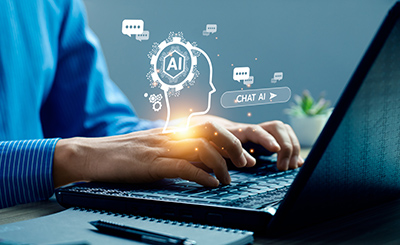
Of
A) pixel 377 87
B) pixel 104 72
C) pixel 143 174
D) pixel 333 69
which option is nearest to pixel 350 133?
pixel 377 87

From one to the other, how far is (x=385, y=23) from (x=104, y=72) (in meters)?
0.85

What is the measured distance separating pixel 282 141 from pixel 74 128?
546 millimetres

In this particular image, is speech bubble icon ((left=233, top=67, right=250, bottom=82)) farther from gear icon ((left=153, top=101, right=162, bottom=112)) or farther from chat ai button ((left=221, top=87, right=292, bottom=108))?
gear icon ((left=153, top=101, right=162, bottom=112))

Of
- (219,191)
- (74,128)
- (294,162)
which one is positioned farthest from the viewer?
(74,128)

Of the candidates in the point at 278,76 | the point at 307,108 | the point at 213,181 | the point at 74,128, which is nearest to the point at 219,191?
the point at 213,181

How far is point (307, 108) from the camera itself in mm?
1578

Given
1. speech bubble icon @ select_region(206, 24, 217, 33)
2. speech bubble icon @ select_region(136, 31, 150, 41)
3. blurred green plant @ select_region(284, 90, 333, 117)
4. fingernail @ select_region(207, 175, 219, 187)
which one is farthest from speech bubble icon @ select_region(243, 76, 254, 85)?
blurred green plant @ select_region(284, 90, 333, 117)

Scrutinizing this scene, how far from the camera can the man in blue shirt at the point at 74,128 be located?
580mm

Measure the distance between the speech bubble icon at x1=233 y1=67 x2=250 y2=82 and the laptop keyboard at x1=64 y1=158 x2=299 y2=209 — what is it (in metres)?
0.23

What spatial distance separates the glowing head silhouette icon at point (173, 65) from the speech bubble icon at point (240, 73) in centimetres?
8

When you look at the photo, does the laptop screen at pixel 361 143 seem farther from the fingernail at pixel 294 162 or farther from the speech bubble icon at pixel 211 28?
the speech bubble icon at pixel 211 28

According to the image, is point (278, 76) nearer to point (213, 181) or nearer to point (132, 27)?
point (132, 27)

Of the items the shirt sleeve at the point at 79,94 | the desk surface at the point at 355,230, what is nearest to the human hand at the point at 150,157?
the desk surface at the point at 355,230

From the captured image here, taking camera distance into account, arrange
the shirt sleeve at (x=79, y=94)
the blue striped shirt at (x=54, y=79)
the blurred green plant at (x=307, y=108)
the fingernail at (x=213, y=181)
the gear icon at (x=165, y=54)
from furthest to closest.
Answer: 1. the blurred green plant at (x=307, y=108)
2. the shirt sleeve at (x=79, y=94)
3. the blue striped shirt at (x=54, y=79)
4. the gear icon at (x=165, y=54)
5. the fingernail at (x=213, y=181)
